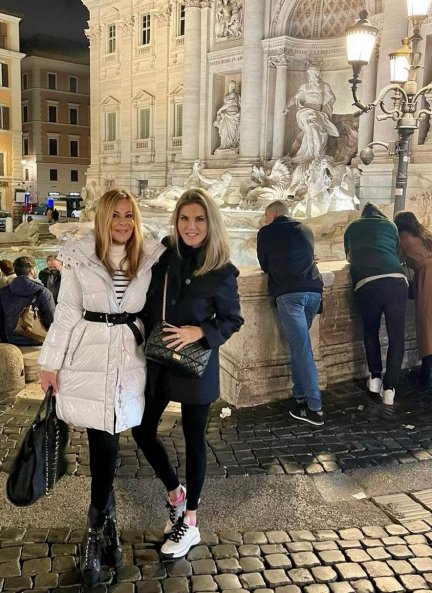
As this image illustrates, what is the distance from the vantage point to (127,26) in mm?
31016

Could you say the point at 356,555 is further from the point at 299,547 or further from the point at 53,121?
the point at 53,121

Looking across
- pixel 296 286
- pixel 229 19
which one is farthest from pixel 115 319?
pixel 229 19

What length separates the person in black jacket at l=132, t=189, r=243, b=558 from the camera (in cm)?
327

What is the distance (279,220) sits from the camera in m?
5.48

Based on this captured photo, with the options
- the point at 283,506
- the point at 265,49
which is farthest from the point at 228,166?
the point at 283,506

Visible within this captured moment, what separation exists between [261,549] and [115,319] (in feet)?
4.97

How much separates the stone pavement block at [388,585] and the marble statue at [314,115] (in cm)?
1851

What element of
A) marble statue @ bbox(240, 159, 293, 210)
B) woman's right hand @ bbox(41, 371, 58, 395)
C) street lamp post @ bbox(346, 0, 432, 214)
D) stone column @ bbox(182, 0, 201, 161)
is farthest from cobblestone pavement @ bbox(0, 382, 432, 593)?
stone column @ bbox(182, 0, 201, 161)

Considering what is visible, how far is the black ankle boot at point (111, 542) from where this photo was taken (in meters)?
3.26

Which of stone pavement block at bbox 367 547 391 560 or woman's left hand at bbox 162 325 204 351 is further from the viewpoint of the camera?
stone pavement block at bbox 367 547 391 560

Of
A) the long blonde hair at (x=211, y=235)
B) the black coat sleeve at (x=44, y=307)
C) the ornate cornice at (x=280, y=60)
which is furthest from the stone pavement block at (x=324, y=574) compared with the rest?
the ornate cornice at (x=280, y=60)

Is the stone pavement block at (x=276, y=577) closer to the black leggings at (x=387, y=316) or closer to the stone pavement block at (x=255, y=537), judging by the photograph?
the stone pavement block at (x=255, y=537)

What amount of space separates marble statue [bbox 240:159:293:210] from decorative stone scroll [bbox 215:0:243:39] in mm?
5808

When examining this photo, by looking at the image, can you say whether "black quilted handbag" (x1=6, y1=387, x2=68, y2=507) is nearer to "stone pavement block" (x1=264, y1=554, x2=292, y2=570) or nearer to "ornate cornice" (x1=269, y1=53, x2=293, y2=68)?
"stone pavement block" (x1=264, y1=554, x2=292, y2=570)
